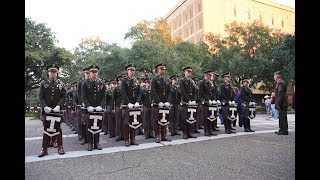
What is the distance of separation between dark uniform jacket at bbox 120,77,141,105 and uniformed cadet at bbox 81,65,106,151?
0.65 meters

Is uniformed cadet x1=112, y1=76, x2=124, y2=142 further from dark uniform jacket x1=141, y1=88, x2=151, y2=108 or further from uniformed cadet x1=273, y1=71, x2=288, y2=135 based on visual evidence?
uniformed cadet x1=273, y1=71, x2=288, y2=135

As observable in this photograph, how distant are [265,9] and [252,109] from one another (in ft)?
183

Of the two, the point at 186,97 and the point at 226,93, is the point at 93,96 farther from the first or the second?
the point at 226,93

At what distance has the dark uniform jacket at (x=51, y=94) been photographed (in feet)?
23.8

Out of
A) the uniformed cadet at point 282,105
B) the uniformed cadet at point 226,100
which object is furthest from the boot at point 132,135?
the uniformed cadet at point 282,105

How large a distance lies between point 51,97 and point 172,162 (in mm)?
3396

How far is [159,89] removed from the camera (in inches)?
375

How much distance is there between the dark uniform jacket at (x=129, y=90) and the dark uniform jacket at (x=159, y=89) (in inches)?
27.8

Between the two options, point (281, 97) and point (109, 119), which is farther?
point (109, 119)

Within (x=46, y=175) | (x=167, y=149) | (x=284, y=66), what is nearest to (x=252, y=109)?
(x=167, y=149)

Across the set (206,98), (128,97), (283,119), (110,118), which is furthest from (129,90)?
(283,119)

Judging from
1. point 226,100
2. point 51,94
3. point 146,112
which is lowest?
point 146,112

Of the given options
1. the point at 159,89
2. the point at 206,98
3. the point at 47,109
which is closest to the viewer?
the point at 47,109

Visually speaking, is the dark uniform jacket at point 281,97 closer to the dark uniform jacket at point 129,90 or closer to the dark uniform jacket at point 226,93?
the dark uniform jacket at point 226,93
